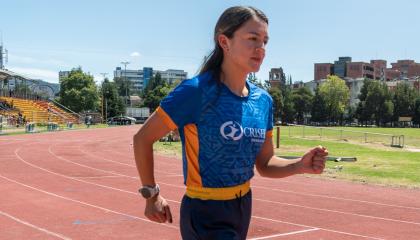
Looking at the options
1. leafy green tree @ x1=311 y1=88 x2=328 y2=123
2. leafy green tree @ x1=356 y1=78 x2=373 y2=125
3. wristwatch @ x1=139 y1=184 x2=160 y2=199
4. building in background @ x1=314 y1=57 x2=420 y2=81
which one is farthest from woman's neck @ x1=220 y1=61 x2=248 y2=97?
building in background @ x1=314 y1=57 x2=420 y2=81

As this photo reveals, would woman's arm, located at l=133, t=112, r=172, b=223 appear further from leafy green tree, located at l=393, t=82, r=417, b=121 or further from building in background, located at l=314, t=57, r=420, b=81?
building in background, located at l=314, t=57, r=420, b=81

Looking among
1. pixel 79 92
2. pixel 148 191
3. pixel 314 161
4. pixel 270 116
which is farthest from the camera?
pixel 79 92

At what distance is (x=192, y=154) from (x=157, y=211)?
1.07 feet

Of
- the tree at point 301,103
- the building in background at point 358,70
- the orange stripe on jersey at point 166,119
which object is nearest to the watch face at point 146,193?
the orange stripe on jersey at point 166,119

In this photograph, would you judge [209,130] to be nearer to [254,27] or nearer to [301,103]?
[254,27]

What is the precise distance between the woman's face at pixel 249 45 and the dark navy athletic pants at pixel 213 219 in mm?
661

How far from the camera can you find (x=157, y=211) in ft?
8.23

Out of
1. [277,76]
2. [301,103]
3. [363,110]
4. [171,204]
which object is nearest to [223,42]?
[171,204]

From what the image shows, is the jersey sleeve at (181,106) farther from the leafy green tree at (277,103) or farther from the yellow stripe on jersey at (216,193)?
the leafy green tree at (277,103)

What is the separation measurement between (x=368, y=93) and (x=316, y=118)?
1089cm

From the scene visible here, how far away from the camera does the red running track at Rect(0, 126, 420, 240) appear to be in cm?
767

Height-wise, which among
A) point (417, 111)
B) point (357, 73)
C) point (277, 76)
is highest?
point (357, 73)

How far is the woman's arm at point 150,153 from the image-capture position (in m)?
2.47

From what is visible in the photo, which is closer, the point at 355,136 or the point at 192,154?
the point at 192,154
